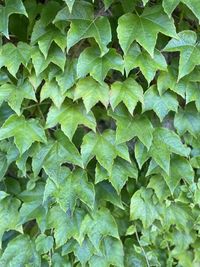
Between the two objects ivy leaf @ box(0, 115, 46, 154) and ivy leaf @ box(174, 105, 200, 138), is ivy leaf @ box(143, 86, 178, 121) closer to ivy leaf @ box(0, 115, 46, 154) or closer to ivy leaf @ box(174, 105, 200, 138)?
ivy leaf @ box(174, 105, 200, 138)

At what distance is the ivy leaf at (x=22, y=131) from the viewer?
57.6 inches

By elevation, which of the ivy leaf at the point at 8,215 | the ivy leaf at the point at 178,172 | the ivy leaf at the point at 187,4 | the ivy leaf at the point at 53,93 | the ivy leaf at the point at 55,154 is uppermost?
the ivy leaf at the point at 187,4

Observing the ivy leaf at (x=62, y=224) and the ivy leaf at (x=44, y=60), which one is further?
the ivy leaf at (x=62, y=224)

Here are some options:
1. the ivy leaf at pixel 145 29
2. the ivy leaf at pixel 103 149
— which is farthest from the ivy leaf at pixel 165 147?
the ivy leaf at pixel 145 29

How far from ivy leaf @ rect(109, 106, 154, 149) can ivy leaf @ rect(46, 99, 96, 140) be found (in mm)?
94

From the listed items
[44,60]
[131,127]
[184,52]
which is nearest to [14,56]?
[44,60]

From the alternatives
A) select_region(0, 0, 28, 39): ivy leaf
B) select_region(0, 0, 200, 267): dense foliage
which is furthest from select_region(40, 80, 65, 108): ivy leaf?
select_region(0, 0, 28, 39): ivy leaf

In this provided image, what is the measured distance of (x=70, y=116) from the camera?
150 cm

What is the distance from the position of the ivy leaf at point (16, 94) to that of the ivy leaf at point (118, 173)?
367 mm

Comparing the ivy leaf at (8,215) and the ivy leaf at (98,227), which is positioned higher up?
the ivy leaf at (8,215)

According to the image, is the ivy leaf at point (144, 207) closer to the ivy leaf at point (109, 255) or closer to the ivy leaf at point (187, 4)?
the ivy leaf at point (109, 255)

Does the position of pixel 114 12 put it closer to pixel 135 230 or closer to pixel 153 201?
pixel 153 201

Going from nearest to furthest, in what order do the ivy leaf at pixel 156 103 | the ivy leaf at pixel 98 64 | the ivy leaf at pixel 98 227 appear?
the ivy leaf at pixel 98 64, the ivy leaf at pixel 156 103, the ivy leaf at pixel 98 227

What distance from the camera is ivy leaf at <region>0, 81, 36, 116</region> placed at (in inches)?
58.6
